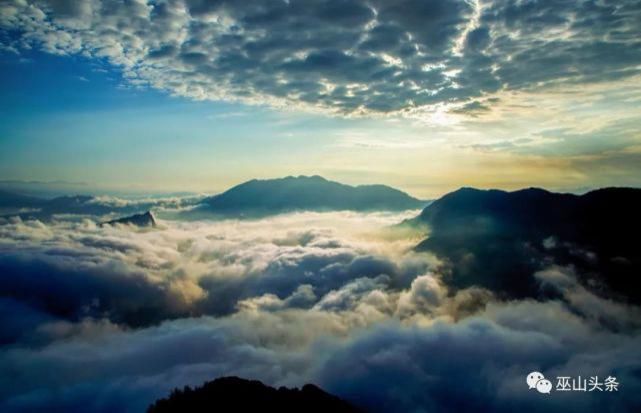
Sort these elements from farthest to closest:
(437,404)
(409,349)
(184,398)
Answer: (409,349), (437,404), (184,398)

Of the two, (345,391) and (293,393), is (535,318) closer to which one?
(345,391)

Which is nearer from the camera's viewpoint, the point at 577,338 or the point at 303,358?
the point at 577,338

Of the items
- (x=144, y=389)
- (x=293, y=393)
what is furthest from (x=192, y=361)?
(x=293, y=393)

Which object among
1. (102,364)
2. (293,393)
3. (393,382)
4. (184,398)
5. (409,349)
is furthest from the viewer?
(102,364)

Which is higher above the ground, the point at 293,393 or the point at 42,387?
the point at 293,393

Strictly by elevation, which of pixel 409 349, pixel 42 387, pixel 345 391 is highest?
pixel 409 349

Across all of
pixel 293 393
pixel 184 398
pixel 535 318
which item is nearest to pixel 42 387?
pixel 184 398

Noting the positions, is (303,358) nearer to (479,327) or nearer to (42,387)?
(479,327)
